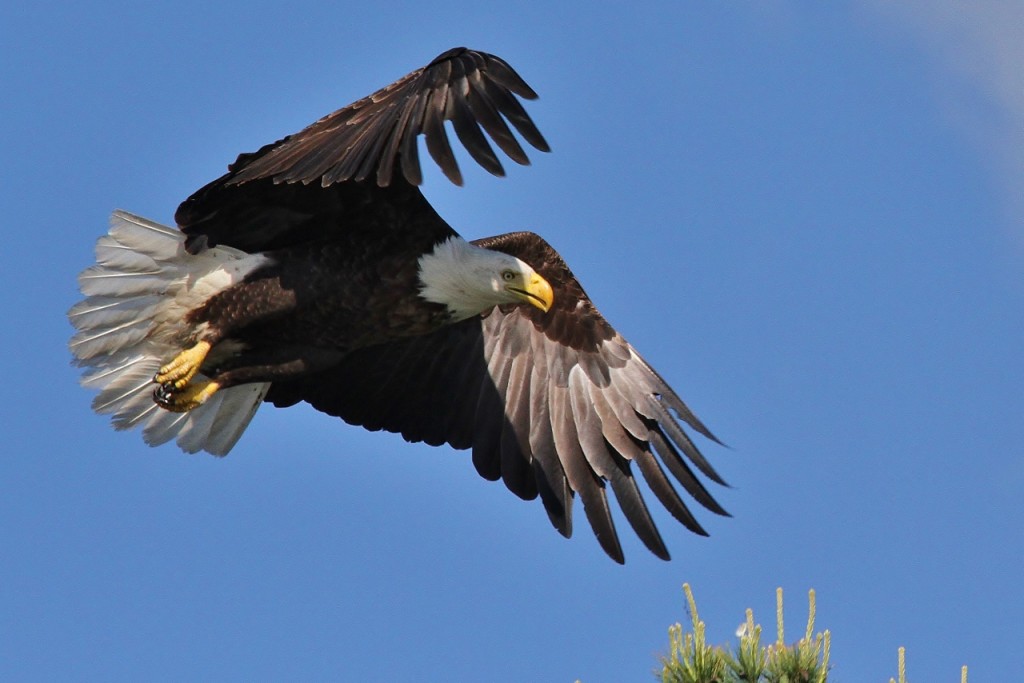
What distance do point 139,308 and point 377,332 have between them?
3.38 feet

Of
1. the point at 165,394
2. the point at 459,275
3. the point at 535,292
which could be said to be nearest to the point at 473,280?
the point at 459,275

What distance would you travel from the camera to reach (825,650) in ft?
15.9

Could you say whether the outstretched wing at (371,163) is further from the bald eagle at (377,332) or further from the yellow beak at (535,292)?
the yellow beak at (535,292)

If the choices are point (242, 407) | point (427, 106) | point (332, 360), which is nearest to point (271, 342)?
point (332, 360)

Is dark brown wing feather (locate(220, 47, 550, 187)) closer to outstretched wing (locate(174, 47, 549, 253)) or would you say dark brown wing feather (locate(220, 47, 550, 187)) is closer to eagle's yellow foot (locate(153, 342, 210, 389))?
outstretched wing (locate(174, 47, 549, 253))

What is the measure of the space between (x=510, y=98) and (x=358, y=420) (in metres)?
2.44

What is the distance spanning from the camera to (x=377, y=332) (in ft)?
22.0

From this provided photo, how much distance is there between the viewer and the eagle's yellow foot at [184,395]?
22.4ft

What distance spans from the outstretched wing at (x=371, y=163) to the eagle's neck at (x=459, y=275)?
0.08m

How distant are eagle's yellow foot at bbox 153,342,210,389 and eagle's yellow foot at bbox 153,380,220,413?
0.04 metres

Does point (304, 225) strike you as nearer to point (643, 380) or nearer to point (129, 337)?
point (129, 337)

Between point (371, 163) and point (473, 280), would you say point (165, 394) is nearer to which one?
point (473, 280)

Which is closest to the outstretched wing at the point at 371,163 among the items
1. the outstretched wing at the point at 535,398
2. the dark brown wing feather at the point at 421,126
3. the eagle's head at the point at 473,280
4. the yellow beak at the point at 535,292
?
the dark brown wing feather at the point at 421,126

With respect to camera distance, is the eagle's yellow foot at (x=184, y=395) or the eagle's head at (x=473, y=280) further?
the eagle's yellow foot at (x=184, y=395)
